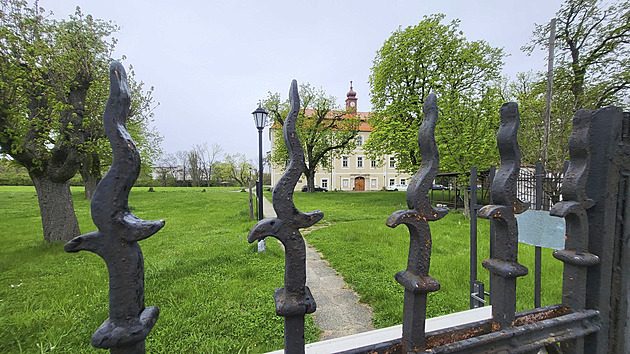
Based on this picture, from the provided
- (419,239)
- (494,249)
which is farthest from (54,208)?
(494,249)

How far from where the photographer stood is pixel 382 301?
3.59 meters

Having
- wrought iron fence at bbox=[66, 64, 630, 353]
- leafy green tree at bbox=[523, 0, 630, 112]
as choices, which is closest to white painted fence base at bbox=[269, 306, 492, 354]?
wrought iron fence at bbox=[66, 64, 630, 353]

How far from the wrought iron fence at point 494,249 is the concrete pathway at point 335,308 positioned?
225 centimetres

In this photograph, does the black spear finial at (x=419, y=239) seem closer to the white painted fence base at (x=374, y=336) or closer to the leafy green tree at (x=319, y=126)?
the white painted fence base at (x=374, y=336)

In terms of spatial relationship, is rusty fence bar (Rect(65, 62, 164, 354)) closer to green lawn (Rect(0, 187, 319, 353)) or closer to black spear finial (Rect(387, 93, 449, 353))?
black spear finial (Rect(387, 93, 449, 353))

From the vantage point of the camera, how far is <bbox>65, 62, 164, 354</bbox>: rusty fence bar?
0.70 m

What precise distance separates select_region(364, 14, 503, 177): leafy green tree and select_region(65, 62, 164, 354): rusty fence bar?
1217cm

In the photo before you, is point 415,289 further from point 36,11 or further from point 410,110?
point 410,110

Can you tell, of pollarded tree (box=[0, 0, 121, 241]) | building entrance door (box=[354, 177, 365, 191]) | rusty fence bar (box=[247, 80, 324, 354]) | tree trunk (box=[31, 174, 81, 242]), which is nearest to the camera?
rusty fence bar (box=[247, 80, 324, 354])

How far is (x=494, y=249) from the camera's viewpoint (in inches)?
44.3

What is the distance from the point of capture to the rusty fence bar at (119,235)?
2.30ft

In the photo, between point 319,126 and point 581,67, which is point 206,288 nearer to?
point 581,67

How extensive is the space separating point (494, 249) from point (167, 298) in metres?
4.17

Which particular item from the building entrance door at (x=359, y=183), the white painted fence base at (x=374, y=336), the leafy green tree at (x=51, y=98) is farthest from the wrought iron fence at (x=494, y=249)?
the building entrance door at (x=359, y=183)
